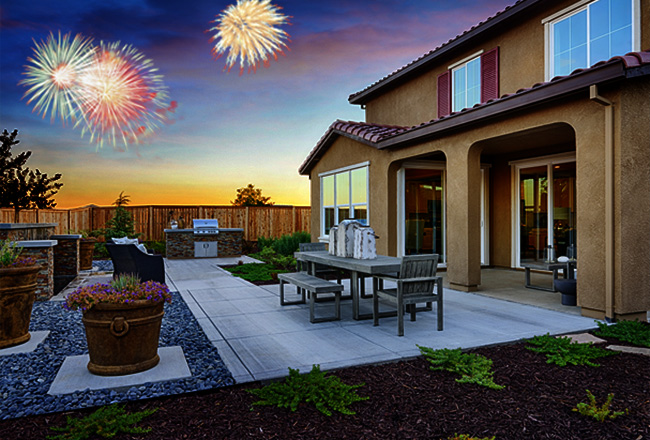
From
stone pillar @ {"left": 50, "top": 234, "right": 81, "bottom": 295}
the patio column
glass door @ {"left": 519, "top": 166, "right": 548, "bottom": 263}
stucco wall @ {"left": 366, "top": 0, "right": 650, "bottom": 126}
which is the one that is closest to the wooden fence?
stone pillar @ {"left": 50, "top": 234, "right": 81, "bottom": 295}

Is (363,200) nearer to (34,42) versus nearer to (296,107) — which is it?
(296,107)

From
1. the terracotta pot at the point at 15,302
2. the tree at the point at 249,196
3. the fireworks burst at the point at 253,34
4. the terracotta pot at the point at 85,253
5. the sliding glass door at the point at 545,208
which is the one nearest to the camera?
the terracotta pot at the point at 15,302

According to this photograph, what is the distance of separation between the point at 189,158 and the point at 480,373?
15771 mm

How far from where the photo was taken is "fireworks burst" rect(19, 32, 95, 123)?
1193 cm

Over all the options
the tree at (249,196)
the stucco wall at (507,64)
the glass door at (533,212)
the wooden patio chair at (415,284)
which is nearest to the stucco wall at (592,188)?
the stucco wall at (507,64)

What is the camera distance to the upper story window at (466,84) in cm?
984

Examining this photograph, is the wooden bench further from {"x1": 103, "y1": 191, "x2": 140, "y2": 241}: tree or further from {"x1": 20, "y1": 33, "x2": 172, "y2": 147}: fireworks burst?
{"x1": 103, "y1": 191, "x2": 140, "y2": 241}: tree

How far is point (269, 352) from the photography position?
14.0ft

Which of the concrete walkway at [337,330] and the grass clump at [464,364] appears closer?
the grass clump at [464,364]

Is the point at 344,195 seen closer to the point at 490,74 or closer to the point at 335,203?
the point at 335,203

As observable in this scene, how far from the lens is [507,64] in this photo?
911 centimetres

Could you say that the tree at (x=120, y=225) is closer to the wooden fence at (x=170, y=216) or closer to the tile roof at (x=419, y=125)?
the wooden fence at (x=170, y=216)

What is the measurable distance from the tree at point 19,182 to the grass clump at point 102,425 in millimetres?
22911

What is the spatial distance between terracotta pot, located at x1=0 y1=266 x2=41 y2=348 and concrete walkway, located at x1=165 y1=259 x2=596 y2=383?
6.16ft
